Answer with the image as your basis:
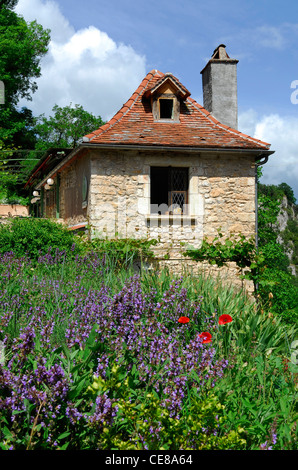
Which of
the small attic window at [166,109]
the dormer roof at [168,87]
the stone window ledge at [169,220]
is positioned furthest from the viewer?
the small attic window at [166,109]

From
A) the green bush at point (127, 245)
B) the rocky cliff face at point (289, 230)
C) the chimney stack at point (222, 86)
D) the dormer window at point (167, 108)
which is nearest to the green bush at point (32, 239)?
the green bush at point (127, 245)

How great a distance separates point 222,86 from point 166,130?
318 centimetres

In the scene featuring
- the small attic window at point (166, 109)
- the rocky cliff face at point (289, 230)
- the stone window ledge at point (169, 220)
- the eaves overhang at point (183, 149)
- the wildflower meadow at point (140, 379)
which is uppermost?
the small attic window at point (166, 109)

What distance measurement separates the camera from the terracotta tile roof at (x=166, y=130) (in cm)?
1092

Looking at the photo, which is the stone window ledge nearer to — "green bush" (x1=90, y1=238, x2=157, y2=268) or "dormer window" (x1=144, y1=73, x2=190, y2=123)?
"green bush" (x1=90, y1=238, x2=157, y2=268)

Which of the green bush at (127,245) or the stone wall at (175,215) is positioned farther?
the stone wall at (175,215)

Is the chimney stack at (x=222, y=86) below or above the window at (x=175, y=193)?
above

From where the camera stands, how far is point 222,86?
1361 cm

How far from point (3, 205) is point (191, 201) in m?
20.8

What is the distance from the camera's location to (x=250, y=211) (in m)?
11.7

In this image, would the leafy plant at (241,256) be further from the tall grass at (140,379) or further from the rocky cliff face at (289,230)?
the rocky cliff face at (289,230)

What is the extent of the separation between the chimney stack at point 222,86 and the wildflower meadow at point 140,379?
1037 cm

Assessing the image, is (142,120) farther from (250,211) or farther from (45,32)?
(45,32)

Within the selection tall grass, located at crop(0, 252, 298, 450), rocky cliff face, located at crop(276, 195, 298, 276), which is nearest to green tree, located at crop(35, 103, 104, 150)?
tall grass, located at crop(0, 252, 298, 450)
